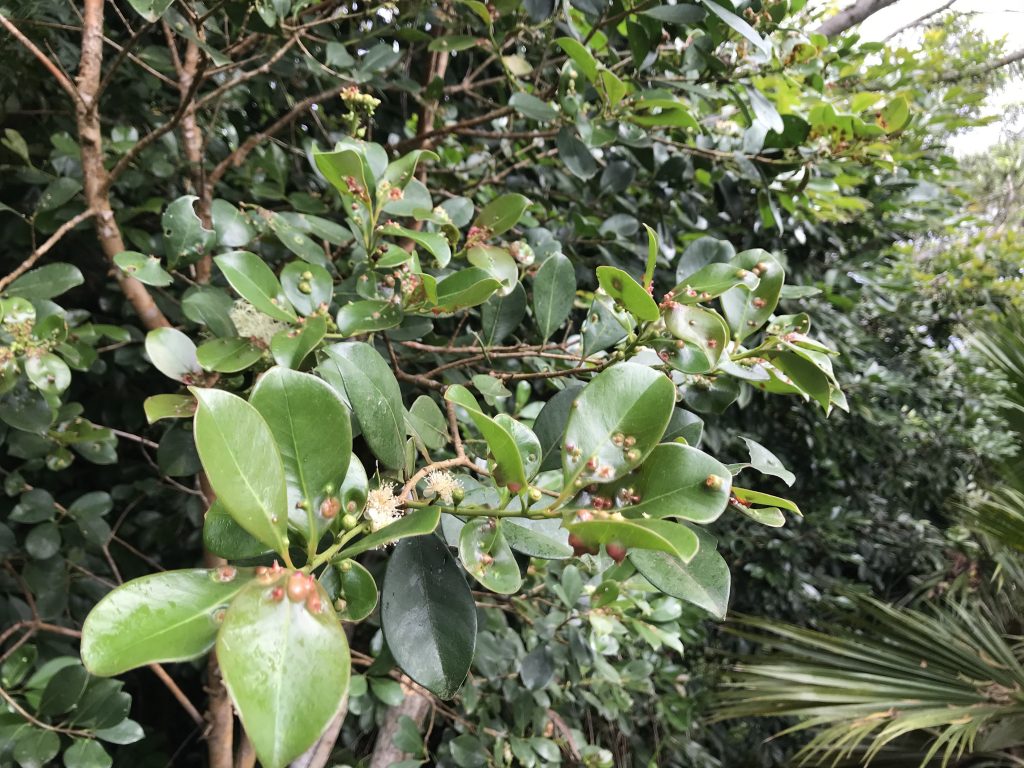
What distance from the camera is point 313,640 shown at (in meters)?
0.25

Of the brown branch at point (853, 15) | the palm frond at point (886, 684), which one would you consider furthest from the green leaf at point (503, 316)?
the palm frond at point (886, 684)

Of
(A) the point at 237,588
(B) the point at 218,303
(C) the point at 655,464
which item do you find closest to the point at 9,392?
(B) the point at 218,303

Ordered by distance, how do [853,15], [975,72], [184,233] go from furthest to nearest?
[975,72]
[853,15]
[184,233]

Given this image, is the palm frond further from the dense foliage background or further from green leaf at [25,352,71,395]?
green leaf at [25,352,71,395]

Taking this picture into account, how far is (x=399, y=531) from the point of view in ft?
0.96

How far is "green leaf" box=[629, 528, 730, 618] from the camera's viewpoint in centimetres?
36

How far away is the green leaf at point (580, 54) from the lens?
0.69 m

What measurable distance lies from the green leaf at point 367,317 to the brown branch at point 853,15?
1.36 m

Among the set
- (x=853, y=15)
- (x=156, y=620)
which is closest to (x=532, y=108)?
(x=156, y=620)

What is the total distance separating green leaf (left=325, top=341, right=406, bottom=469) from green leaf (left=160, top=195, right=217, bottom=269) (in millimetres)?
356

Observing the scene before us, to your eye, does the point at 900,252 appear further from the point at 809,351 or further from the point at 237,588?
the point at 237,588

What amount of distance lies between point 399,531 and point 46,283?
65 cm

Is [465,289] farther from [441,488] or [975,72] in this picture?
[975,72]

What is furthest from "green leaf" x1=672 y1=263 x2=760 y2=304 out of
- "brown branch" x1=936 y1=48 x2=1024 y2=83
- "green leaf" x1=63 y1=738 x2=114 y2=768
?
"brown branch" x1=936 y1=48 x2=1024 y2=83
